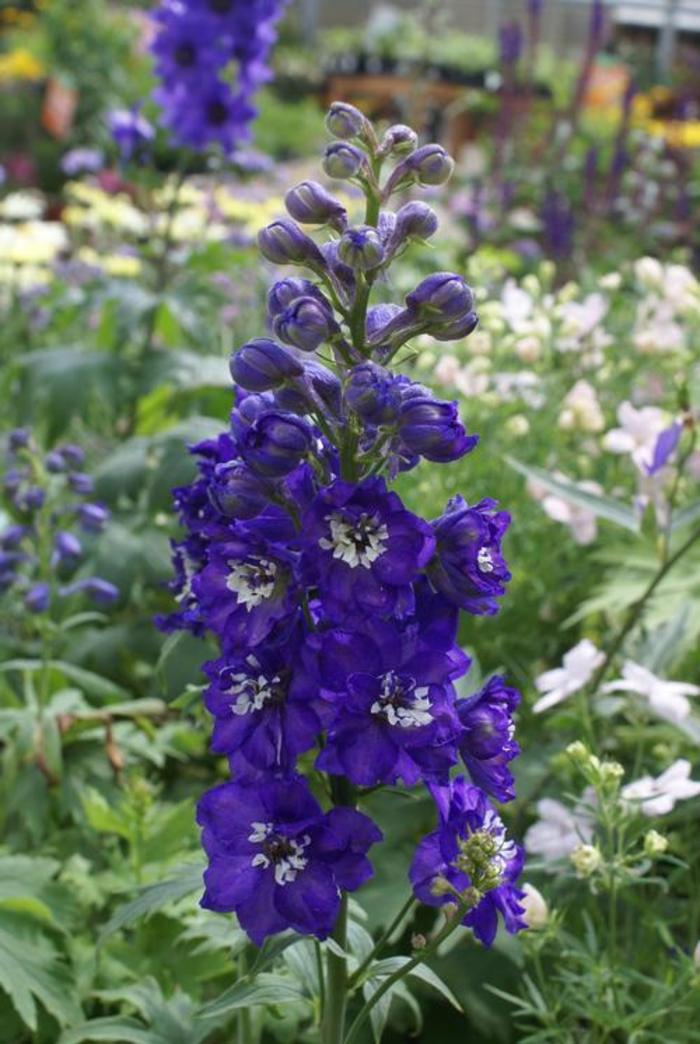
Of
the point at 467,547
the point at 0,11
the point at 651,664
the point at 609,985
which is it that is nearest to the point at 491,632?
the point at 651,664

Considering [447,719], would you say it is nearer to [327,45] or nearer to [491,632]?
[491,632]

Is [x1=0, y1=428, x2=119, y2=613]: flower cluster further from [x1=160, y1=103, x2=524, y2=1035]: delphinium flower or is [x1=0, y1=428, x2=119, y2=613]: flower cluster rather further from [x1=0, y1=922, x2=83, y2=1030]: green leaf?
[x1=160, y1=103, x2=524, y2=1035]: delphinium flower

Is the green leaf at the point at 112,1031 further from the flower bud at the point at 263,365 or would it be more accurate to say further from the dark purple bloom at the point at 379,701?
the flower bud at the point at 263,365

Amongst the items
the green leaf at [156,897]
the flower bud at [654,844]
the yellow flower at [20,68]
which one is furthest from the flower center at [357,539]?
the yellow flower at [20,68]

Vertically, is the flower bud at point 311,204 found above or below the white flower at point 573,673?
above

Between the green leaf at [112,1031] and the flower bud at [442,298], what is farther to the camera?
the green leaf at [112,1031]

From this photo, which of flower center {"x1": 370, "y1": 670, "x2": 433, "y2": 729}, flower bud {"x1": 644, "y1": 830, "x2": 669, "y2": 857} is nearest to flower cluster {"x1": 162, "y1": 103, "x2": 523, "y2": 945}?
flower center {"x1": 370, "y1": 670, "x2": 433, "y2": 729}

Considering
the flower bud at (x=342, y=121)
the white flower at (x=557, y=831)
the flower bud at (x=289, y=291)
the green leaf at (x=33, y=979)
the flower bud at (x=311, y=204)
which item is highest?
the flower bud at (x=342, y=121)
